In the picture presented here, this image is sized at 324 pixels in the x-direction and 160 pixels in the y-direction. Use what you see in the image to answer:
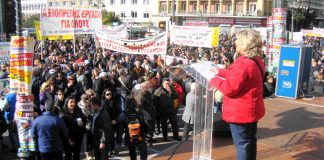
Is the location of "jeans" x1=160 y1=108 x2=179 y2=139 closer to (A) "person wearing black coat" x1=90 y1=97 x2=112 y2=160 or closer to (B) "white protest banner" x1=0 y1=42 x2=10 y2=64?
(A) "person wearing black coat" x1=90 y1=97 x2=112 y2=160

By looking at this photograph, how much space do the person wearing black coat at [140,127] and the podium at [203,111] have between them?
5.80 ft

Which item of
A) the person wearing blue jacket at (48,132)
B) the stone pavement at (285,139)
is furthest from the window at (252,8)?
the person wearing blue jacket at (48,132)

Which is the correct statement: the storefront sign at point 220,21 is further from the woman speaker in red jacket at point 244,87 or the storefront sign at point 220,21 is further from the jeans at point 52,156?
the woman speaker in red jacket at point 244,87

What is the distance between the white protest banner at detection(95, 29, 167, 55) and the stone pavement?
15.2ft

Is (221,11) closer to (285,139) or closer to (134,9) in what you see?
(134,9)

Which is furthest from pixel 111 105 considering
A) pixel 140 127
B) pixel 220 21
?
pixel 220 21

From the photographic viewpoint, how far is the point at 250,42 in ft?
13.1

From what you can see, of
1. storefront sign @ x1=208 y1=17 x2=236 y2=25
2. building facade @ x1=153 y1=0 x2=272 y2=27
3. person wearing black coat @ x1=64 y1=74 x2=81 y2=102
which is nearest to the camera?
person wearing black coat @ x1=64 y1=74 x2=81 y2=102

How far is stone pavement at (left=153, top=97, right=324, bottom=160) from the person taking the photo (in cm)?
720

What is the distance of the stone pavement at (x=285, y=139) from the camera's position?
7199 millimetres

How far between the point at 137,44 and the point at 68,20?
3.34m

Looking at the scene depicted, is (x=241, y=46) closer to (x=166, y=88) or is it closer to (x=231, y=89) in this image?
(x=231, y=89)

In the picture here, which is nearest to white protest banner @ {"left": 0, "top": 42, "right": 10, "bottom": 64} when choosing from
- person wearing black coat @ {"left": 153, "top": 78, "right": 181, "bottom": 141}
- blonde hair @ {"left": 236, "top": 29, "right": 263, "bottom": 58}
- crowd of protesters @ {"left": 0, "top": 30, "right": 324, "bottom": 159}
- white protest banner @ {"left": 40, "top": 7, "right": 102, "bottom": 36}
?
white protest banner @ {"left": 40, "top": 7, "right": 102, "bottom": 36}

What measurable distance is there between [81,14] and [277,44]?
318 inches
